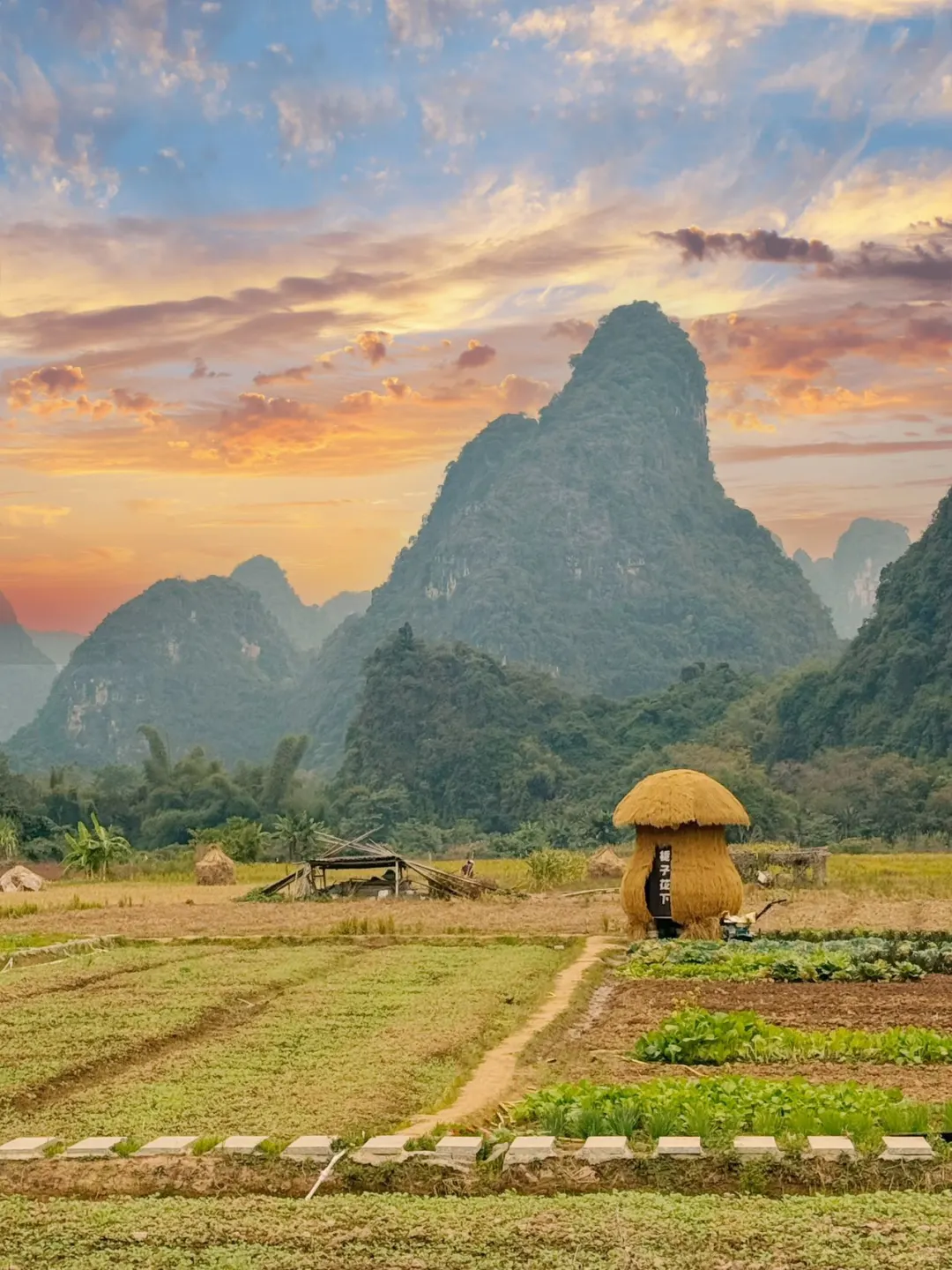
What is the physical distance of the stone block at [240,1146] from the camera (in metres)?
8.09

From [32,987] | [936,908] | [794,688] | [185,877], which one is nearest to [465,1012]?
[32,987]

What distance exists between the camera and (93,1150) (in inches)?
328

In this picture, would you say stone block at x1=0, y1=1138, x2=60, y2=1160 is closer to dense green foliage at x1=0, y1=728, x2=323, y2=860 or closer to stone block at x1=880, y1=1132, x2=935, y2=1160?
stone block at x1=880, y1=1132, x2=935, y2=1160

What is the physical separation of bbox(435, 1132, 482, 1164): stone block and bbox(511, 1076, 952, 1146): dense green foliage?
0.56m

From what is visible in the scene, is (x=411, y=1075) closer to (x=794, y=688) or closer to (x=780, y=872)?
(x=780, y=872)

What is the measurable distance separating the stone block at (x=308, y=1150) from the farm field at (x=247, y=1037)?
736 millimetres

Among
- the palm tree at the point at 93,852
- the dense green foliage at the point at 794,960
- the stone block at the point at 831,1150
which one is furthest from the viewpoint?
the palm tree at the point at 93,852

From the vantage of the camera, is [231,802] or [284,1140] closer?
[284,1140]

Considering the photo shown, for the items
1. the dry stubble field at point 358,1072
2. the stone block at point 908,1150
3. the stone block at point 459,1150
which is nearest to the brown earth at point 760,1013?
the dry stubble field at point 358,1072

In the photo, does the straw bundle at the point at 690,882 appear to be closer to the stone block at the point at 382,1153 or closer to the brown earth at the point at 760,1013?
the brown earth at the point at 760,1013

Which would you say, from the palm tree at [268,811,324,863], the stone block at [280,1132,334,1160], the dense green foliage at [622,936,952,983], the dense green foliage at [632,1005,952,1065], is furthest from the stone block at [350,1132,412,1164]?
the palm tree at [268,811,324,863]

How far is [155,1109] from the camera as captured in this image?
961 centimetres

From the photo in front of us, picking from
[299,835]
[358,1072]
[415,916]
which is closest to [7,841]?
[299,835]

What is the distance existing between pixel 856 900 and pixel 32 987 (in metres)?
18.5
